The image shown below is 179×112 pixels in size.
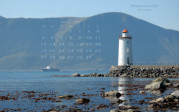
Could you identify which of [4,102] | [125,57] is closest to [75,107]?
[4,102]

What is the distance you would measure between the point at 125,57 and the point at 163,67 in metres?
10.8

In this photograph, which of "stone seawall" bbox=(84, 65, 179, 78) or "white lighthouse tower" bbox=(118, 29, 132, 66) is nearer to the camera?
"stone seawall" bbox=(84, 65, 179, 78)

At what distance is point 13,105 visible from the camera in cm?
3234

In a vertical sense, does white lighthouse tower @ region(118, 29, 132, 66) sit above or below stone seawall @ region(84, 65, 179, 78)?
above

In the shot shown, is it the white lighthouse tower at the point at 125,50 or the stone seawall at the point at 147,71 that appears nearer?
the stone seawall at the point at 147,71

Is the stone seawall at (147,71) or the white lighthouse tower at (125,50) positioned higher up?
the white lighthouse tower at (125,50)

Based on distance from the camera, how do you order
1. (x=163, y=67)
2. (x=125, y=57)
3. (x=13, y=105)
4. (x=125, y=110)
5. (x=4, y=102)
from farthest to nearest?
(x=125, y=57) → (x=163, y=67) → (x=4, y=102) → (x=13, y=105) → (x=125, y=110)

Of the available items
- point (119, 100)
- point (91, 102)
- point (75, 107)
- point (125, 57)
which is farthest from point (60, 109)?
point (125, 57)

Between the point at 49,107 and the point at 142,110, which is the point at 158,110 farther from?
the point at 49,107

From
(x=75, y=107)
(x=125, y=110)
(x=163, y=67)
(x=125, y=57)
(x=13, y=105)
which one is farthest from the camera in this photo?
(x=125, y=57)

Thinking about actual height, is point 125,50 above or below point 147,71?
above

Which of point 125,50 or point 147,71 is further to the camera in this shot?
point 125,50

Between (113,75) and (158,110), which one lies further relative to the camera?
(113,75)

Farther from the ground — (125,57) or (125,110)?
(125,57)
